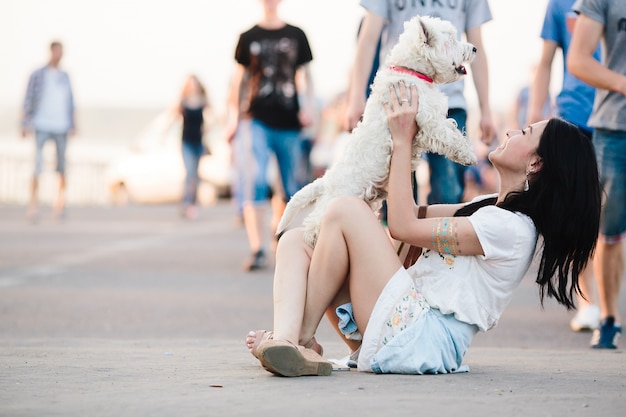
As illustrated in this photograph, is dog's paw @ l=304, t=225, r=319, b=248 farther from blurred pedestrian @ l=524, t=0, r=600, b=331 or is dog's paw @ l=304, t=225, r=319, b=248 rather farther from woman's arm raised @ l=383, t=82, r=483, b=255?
blurred pedestrian @ l=524, t=0, r=600, b=331

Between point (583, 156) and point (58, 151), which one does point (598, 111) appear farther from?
point (58, 151)

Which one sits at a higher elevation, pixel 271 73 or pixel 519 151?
pixel 271 73

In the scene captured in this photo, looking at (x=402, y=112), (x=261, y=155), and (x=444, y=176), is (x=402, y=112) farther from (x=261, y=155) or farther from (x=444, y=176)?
(x=261, y=155)

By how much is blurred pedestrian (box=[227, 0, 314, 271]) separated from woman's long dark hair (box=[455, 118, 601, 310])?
5.42m

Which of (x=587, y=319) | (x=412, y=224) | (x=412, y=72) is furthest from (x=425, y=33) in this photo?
(x=587, y=319)

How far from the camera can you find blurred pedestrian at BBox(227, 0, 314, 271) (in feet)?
32.8

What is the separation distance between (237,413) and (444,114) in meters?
1.95

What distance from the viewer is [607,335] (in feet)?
20.5

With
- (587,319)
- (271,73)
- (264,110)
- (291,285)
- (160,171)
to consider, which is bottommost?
(160,171)

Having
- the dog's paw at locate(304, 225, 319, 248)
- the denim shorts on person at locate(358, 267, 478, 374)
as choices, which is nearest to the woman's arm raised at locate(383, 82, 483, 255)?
the denim shorts on person at locate(358, 267, 478, 374)

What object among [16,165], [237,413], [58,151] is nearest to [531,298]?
[237,413]

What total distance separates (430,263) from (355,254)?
33 centimetres

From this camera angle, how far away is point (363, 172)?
493 cm

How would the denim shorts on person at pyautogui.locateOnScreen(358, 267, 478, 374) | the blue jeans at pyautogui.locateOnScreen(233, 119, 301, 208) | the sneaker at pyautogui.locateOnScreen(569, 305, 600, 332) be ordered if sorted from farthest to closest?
the blue jeans at pyautogui.locateOnScreen(233, 119, 301, 208) < the sneaker at pyautogui.locateOnScreen(569, 305, 600, 332) < the denim shorts on person at pyautogui.locateOnScreen(358, 267, 478, 374)
